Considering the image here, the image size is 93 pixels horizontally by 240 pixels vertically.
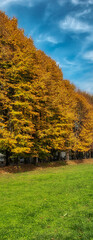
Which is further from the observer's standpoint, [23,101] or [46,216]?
[23,101]

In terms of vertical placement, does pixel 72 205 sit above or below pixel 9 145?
below

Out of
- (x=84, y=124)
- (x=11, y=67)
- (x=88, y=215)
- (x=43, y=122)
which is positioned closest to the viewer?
(x=88, y=215)

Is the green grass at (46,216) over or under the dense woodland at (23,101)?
under

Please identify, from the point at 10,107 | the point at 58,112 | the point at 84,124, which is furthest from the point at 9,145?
Result: the point at 84,124

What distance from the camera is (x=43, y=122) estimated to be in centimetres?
2000

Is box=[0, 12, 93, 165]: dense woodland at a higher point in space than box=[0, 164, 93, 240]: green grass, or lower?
higher

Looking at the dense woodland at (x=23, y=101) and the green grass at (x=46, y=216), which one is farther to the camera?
the dense woodland at (x=23, y=101)

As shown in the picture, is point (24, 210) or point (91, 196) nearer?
point (24, 210)

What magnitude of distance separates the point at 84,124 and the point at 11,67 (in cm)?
1816

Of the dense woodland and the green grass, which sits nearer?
the green grass

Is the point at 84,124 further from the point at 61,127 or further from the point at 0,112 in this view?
the point at 0,112

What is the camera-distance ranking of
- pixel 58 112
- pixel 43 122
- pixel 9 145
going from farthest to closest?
1. pixel 58 112
2. pixel 43 122
3. pixel 9 145

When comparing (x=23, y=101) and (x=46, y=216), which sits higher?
(x=23, y=101)

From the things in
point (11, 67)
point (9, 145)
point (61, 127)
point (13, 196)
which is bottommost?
point (13, 196)
